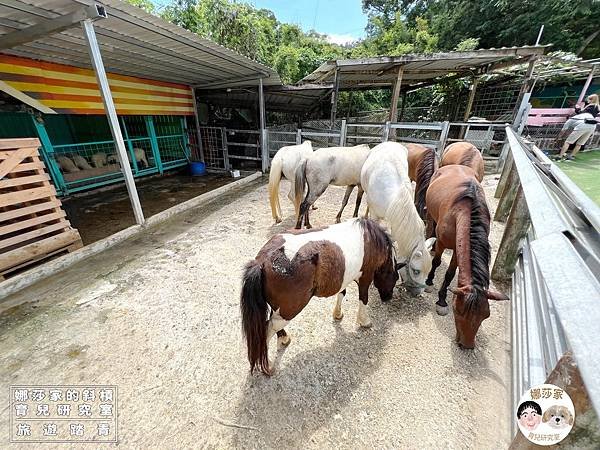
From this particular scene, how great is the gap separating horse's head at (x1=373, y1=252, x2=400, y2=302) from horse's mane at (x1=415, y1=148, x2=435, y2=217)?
174 cm

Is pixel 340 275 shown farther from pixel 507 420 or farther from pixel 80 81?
pixel 80 81

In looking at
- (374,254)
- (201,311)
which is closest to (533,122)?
(374,254)

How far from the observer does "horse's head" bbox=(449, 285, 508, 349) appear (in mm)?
1748

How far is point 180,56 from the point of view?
4.61 meters

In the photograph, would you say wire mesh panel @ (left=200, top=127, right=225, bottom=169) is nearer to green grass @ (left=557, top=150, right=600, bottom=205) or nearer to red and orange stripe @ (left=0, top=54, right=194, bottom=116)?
red and orange stripe @ (left=0, top=54, right=194, bottom=116)

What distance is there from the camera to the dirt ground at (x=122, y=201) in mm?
4273

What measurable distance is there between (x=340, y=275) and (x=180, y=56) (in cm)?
537

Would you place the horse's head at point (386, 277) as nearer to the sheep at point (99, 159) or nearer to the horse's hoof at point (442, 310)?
the horse's hoof at point (442, 310)

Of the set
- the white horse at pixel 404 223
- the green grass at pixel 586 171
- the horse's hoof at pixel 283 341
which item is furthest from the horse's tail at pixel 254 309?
the green grass at pixel 586 171

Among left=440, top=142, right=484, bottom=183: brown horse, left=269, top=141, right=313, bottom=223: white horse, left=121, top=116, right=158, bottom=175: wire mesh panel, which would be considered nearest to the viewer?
left=440, top=142, right=484, bottom=183: brown horse

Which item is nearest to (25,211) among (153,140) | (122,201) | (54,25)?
(54,25)

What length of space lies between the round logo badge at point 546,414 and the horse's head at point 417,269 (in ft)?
5.54

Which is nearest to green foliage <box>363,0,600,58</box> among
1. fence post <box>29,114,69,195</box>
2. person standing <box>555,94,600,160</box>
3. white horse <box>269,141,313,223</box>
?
person standing <box>555,94,600,160</box>

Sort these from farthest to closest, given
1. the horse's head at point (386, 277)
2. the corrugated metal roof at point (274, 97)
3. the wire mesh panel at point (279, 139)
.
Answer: the corrugated metal roof at point (274, 97) → the wire mesh panel at point (279, 139) → the horse's head at point (386, 277)
